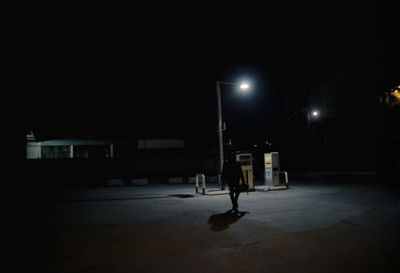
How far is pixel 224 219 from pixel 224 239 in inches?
96.4

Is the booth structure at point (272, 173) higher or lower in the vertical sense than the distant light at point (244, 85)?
lower

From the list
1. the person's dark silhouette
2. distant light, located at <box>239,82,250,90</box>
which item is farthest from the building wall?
the person's dark silhouette

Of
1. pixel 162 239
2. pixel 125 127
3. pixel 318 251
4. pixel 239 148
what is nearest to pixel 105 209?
pixel 162 239

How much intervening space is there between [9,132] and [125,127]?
69.8 feet

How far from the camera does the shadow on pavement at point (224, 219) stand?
8529mm

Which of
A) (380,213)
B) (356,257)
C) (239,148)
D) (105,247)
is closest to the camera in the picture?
(356,257)

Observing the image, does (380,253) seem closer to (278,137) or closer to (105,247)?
(105,247)

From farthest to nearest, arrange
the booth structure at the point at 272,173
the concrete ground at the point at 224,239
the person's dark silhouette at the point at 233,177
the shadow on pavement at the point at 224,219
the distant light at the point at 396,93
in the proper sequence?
the distant light at the point at 396,93, the booth structure at the point at 272,173, the person's dark silhouette at the point at 233,177, the shadow on pavement at the point at 224,219, the concrete ground at the point at 224,239

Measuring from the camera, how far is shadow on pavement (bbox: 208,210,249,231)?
336 inches

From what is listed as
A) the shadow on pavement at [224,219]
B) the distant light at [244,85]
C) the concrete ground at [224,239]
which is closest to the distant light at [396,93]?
the distant light at [244,85]

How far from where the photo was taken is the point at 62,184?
2789cm

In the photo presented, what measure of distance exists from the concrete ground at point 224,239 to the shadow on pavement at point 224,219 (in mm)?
31

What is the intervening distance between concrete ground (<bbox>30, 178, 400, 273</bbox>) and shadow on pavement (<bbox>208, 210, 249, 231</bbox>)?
1.2 inches

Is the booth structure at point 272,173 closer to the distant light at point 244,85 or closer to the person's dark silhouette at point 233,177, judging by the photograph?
the distant light at point 244,85
